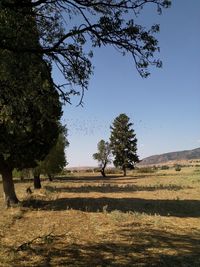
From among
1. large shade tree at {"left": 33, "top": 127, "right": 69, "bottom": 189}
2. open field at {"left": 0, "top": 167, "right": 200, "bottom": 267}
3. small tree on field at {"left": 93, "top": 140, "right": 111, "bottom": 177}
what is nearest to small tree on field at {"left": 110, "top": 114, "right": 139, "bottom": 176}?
small tree on field at {"left": 93, "top": 140, "right": 111, "bottom": 177}

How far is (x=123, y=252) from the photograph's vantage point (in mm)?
11188

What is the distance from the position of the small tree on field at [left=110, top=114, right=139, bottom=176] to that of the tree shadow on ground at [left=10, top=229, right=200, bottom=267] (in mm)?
76694

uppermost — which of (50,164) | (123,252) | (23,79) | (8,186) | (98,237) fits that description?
(23,79)

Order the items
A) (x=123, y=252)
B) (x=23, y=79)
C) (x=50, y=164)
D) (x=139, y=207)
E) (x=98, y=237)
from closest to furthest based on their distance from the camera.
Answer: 1. (x=23, y=79)
2. (x=123, y=252)
3. (x=98, y=237)
4. (x=139, y=207)
5. (x=50, y=164)

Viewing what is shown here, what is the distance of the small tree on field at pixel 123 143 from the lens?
301 ft

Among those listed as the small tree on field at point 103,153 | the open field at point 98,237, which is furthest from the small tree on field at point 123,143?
the open field at point 98,237

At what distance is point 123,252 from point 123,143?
81.7 meters

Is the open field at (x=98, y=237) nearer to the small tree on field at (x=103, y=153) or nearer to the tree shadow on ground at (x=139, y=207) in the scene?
the tree shadow on ground at (x=139, y=207)

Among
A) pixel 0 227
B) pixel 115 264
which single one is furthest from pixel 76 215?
pixel 115 264

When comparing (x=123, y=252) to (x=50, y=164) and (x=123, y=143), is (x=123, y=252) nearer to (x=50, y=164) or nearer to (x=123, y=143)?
(x=50, y=164)

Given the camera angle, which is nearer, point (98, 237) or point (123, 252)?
point (123, 252)

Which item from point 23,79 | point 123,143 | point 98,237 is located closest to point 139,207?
point 98,237

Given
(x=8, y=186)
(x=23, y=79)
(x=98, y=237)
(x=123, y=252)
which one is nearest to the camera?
(x=23, y=79)

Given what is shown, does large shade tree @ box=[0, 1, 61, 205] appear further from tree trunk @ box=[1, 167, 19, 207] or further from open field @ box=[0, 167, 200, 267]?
tree trunk @ box=[1, 167, 19, 207]
